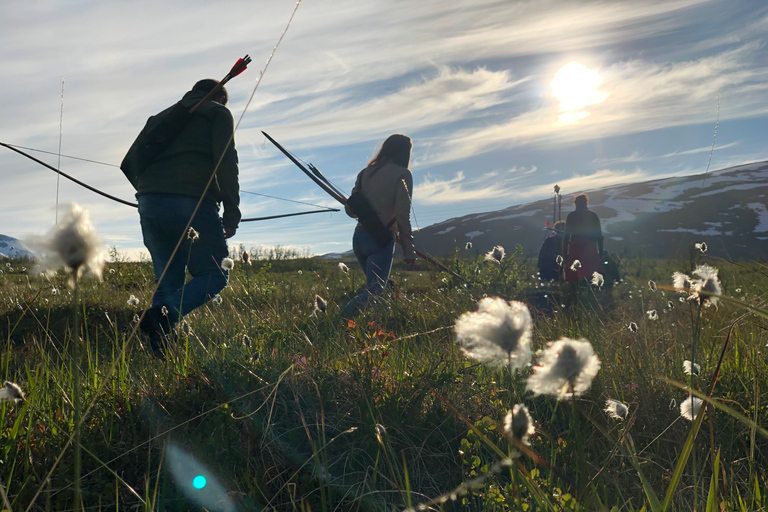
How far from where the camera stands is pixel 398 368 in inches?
117

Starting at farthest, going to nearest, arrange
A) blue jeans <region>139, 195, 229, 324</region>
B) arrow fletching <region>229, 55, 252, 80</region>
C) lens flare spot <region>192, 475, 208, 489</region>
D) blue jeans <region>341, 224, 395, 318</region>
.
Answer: blue jeans <region>341, 224, 395, 318</region>, blue jeans <region>139, 195, 229, 324</region>, arrow fletching <region>229, 55, 252, 80</region>, lens flare spot <region>192, 475, 208, 489</region>

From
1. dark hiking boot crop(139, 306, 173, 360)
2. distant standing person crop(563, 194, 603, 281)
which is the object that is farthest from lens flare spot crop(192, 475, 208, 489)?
distant standing person crop(563, 194, 603, 281)

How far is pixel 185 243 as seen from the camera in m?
4.44

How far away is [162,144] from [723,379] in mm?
4491

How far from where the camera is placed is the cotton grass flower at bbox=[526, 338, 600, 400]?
1.14 meters

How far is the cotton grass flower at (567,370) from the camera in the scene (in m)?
1.14

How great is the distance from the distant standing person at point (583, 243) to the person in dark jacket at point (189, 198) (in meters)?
5.85

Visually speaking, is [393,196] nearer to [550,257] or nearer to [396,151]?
[396,151]

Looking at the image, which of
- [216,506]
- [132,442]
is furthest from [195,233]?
[216,506]

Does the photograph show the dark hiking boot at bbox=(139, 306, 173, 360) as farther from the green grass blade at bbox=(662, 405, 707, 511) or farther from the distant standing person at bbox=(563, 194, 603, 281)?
the distant standing person at bbox=(563, 194, 603, 281)

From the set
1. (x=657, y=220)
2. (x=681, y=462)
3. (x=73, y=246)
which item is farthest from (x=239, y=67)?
(x=657, y=220)

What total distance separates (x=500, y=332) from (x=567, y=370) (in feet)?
0.55

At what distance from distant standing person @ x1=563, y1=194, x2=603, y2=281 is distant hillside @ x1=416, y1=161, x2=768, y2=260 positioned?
50.5 meters

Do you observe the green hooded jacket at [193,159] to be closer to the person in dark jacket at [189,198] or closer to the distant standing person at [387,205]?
the person in dark jacket at [189,198]
